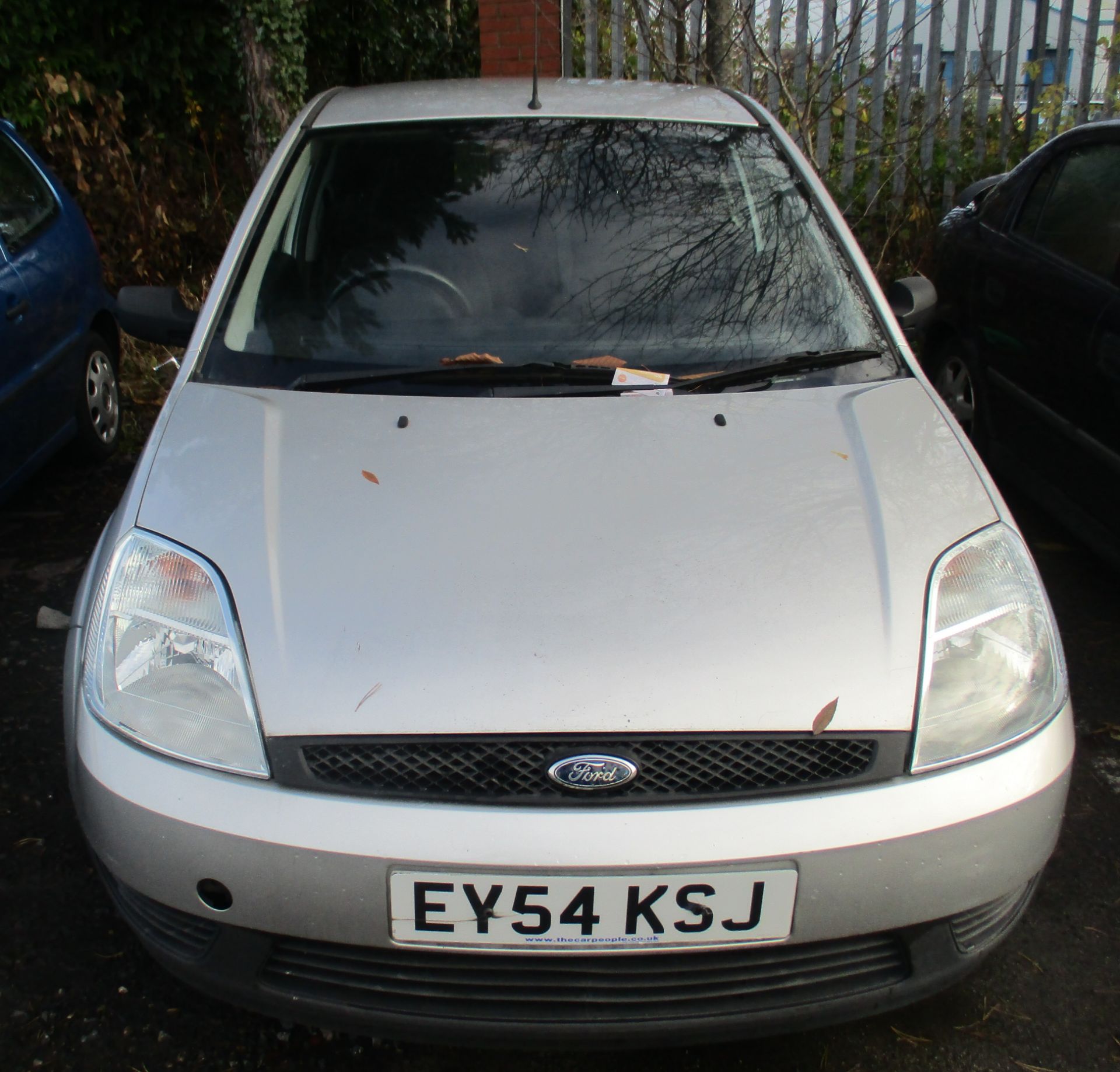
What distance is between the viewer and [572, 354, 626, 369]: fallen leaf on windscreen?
2.42 metres

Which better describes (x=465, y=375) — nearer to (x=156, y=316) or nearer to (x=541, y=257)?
(x=541, y=257)

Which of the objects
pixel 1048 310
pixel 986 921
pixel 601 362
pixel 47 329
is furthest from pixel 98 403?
pixel 986 921

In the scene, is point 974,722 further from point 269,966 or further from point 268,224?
point 268,224

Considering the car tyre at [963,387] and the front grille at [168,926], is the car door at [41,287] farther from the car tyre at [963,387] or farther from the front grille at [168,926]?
the car tyre at [963,387]

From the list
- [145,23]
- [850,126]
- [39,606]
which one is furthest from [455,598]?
[145,23]

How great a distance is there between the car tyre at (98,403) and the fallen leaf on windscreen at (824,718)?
3.80m

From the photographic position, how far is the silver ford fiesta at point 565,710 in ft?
5.31

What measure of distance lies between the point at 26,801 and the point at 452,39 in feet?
31.4

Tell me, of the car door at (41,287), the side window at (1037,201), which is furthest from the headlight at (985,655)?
the car door at (41,287)

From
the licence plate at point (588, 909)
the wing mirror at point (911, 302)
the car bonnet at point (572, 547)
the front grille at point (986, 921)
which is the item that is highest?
the wing mirror at point (911, 302)

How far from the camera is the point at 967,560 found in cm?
193

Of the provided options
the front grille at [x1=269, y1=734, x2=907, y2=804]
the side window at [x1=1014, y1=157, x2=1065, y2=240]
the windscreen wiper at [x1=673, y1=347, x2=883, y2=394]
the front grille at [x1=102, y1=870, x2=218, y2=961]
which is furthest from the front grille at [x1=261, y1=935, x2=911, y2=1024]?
the side window at [x1=1014, y1=157, x2=1065, y2=240]

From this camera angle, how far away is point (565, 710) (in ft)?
5.41

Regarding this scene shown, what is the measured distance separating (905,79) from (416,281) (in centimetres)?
567
